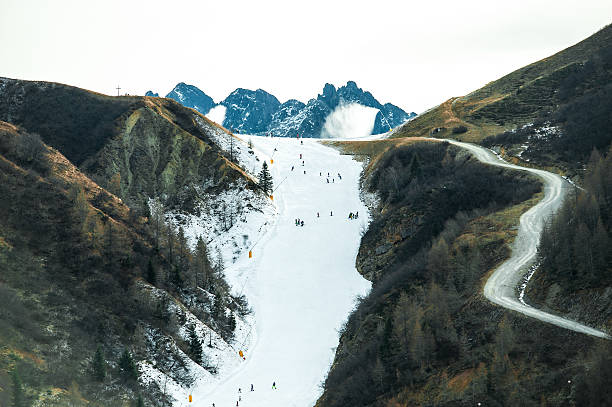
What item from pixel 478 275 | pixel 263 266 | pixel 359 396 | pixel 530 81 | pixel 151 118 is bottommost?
pixel 359 396

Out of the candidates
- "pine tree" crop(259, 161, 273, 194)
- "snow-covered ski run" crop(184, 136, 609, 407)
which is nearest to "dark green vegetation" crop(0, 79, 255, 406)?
"snow-covered ski run" crop(184, 136, 609, 407)

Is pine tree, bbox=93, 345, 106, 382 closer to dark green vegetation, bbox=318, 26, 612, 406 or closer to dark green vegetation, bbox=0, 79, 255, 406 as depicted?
dark green vegetation, bbox=0, 79, 255, 406

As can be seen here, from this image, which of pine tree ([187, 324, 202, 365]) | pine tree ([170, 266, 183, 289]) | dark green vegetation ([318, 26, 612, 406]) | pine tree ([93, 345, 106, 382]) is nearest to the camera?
dark green vegetation ([318, 26, 612, 406])

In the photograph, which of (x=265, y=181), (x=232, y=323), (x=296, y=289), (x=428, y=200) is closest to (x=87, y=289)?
(x=232, y=323)

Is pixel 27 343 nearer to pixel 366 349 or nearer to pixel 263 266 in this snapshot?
pixel 366 349

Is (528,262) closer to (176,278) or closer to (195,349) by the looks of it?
(195,349)

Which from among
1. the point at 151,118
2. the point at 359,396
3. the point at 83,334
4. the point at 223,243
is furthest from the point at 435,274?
the point at 151,118
